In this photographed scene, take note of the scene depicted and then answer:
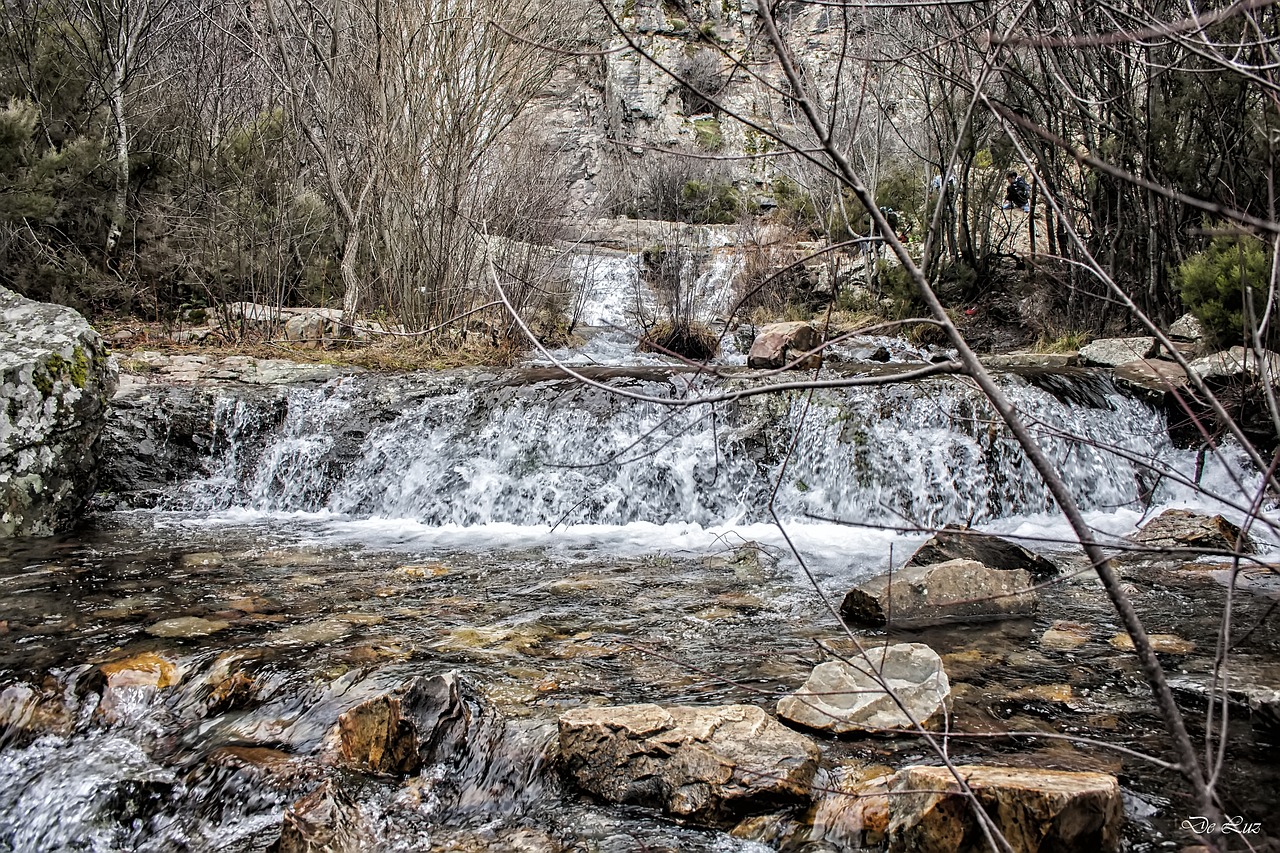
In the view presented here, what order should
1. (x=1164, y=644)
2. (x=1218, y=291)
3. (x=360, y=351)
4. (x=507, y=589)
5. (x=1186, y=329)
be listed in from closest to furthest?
(x=1164, y=644) < (x=507, y=589) < (x=1218, y=291) < (x=1186, y=329) < (x=360, y=351)

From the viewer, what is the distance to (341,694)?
254 centimetres

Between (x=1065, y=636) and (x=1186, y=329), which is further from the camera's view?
(x=1186, y=329)

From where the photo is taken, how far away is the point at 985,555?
12.1 feet

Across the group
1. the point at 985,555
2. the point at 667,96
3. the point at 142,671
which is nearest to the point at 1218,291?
the point at 985,555

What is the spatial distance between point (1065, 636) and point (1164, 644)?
0.31m

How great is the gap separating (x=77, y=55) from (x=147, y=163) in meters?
1.09

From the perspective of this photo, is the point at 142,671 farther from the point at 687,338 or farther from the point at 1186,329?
the point at 1186,329

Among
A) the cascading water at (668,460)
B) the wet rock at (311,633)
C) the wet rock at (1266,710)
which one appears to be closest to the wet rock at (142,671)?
the wet rock at (311,633)

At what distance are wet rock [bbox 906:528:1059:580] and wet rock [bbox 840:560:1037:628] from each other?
0.26 metres

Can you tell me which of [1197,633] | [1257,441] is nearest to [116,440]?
[1197,633]

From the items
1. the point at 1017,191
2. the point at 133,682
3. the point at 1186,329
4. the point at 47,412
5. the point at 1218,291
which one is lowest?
the point at 133,682

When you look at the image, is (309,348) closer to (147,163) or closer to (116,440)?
(116,440)

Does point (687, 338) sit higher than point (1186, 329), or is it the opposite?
point (1186, 329)

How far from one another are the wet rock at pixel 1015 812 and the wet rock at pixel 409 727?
3.82 ft
